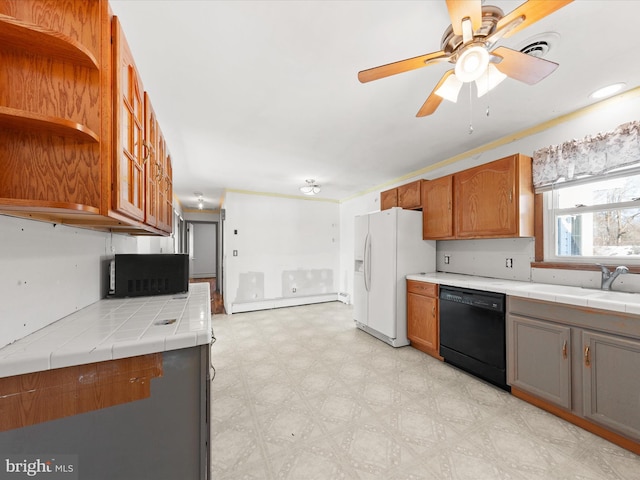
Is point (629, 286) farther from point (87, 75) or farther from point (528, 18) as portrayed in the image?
point (87, 75)

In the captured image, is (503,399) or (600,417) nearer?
(600,417)

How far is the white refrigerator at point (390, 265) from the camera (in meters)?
3.21

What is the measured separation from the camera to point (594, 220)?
2232 millimetres

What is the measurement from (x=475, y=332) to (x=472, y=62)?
2.22 metres

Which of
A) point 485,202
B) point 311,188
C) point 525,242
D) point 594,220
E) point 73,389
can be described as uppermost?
point 311,188

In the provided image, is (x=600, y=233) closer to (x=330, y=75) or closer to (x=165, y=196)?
(x=330, y=75)

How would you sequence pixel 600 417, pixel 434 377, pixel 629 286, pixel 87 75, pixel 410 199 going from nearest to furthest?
pixel 87 75 < pixel 600 417 < pixel 629 286 < pixel 434 377 < pixel 410 199

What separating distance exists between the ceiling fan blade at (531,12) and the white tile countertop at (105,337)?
1824 millimetres

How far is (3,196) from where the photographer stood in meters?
0.93

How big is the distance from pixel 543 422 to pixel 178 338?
2464mm

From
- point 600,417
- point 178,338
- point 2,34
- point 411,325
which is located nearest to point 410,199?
point 411,325

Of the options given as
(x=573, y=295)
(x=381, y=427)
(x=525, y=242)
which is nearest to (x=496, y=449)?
(x=381, y=427)

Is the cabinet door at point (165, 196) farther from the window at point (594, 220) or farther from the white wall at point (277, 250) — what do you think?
the window at point (594, 220)

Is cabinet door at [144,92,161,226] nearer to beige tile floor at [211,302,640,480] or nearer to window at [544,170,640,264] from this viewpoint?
beige tile floor at [211,302,640,480]
